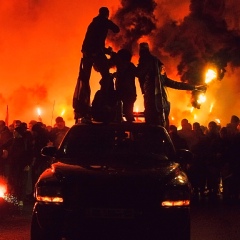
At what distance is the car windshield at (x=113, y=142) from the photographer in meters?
8.85

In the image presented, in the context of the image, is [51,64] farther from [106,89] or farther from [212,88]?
[106,89]

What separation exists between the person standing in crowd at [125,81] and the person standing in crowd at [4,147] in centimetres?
325

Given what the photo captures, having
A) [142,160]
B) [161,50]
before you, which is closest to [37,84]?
[161,50]

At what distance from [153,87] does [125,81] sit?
1.89 ft

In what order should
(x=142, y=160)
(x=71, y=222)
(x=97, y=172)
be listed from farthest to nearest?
(x=142, y=160), (x=97, y=172), (x=71, y=222)

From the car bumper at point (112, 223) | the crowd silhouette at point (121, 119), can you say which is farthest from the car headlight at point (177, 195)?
the crowd silhouette at point (121, 119)

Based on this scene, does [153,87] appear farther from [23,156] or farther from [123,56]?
[23,156]

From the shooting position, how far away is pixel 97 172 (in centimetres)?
779

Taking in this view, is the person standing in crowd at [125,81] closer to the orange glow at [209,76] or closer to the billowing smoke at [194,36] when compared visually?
the orange glow at [209,76]

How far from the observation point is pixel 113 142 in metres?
9.13

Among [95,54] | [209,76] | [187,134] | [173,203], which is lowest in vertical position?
[173,203]

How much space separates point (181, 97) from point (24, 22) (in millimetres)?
9156

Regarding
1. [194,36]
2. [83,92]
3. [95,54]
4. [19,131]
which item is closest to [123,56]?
[95,54]

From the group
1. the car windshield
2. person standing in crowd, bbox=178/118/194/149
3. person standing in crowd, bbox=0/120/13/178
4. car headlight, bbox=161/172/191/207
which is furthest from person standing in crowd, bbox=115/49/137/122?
car headlight, bbox=161/172/191/207
